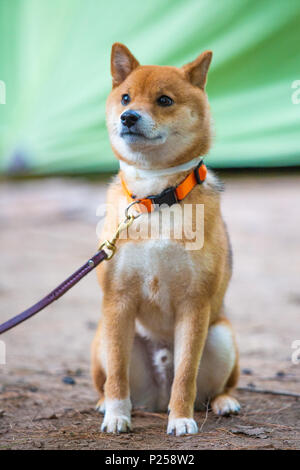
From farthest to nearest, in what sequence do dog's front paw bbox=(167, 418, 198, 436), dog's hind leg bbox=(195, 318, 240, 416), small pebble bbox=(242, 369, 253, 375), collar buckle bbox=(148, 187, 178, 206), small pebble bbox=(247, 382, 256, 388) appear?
small pebble bbox=(242, 369, 253, 375) → small pebble bbox=(247, 382, 256, 388) → dog's hind leg bbox=(195, 318, 240, 416) → collar buckle bbox=(148, 187, 178, 206) → dog's front paw bbox=(167, 418, 198, 436)

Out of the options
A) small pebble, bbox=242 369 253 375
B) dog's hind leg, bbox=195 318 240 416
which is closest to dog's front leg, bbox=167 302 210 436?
dog's hind leg, bbox=195 318 240 416

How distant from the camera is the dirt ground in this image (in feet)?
7.58

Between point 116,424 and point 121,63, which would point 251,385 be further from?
point 121,63

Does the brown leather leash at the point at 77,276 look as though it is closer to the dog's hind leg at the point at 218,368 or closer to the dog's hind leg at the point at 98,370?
the dog's hind leg at the point at 98,370

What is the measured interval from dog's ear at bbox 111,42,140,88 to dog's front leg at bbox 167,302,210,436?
112 centimetres

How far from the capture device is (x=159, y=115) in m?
2.37

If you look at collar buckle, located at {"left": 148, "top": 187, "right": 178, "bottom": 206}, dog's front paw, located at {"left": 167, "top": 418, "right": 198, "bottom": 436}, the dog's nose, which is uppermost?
the dog's nose

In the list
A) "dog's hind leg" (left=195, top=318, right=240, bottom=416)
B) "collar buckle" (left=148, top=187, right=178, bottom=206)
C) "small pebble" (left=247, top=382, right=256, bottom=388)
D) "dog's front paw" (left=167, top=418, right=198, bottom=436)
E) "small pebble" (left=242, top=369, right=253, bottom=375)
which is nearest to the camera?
"dog's front paw" (left=167, top=418, right=198, bottom=436)

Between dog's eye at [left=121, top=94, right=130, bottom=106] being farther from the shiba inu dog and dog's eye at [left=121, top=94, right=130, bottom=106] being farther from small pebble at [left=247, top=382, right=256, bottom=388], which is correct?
small pebble at [left=247, top=382, right=256, bottom=388]

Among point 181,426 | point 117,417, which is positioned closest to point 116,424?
point 117,417

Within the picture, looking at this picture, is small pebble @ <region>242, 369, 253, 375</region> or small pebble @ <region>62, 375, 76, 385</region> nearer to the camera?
small pebble @ <region>62, 375, 76, 385</region>
